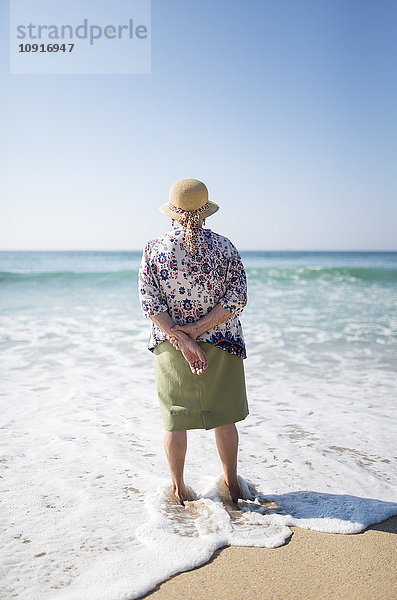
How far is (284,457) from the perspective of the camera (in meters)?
3.23

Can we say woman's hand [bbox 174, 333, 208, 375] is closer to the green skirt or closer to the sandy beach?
the green skirt

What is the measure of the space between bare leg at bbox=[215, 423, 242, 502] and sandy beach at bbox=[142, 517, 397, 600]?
1.45 ft

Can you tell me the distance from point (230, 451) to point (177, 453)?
0.89 feet

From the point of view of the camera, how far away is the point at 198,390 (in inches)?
96.9

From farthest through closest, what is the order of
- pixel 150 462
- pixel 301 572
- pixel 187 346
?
pixel 150 462 < pixel 187 346 < pixel 301 572

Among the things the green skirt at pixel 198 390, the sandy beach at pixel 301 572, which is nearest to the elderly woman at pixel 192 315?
the green skirt at pixel 198 390

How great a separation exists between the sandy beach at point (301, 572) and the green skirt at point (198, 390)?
1.92ft

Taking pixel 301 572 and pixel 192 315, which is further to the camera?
pixel 192 315

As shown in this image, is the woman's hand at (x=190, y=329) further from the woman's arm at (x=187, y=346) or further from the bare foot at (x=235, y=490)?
the bare foot at (x=235, y=490)

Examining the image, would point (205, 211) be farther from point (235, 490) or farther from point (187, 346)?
point (235, 490)

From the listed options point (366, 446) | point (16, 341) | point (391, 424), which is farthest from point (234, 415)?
point (16, 341)

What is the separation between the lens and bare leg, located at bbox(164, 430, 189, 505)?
2492 millimetres

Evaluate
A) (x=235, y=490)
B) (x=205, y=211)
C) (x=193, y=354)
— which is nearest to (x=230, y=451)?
(x=235, y=490)

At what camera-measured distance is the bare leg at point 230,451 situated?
2547 mm
